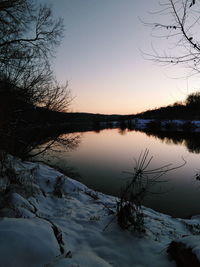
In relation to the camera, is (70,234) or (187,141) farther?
(187,141)

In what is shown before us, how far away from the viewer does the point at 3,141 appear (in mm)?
6375

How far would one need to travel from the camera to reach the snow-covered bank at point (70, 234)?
189cm

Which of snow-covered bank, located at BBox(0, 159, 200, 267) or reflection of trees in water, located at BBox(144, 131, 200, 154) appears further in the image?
reflection of trees in water, located at BBox(144, 131, 200, 154)

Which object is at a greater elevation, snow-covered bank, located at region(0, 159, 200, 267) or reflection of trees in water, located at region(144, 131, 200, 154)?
snow-covered bank, located at region(0, 159, 200, 267)

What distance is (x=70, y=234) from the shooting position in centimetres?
330

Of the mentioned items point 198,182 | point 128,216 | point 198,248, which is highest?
point 198,248

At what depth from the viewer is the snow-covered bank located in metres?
1.89

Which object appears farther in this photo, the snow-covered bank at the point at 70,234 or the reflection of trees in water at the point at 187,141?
the reflection of trees in water at the point at 187,141

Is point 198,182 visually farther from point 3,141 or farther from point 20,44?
point 20,44

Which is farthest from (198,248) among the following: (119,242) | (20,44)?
(20,44)

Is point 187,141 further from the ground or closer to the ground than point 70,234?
closer to the ground

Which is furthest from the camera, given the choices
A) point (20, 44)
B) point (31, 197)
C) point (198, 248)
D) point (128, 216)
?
point (20, 44)

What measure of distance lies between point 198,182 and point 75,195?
7534mm

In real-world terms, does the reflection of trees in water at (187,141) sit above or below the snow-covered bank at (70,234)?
below
